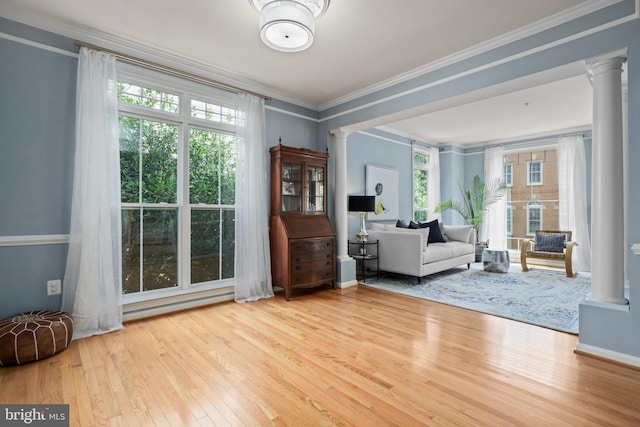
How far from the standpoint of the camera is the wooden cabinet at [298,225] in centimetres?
385

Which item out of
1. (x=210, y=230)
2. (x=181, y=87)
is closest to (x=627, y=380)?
(x=210, y=230)

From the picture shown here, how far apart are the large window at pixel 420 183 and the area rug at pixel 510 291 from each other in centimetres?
178

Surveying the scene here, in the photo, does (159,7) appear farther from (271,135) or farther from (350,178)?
(350,178)

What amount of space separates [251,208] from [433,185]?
503 cm

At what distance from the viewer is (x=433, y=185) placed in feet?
23.8

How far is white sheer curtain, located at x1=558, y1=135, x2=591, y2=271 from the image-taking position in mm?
5688

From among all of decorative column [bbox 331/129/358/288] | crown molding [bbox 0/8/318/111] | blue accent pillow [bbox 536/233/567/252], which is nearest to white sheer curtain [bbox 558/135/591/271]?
blue accent pillow [bbox 536/233/567/252]

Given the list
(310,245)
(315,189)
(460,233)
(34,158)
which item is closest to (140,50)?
(34,158)

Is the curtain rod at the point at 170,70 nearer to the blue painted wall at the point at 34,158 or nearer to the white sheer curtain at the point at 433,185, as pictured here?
the blue painted wall at the point at 34,158

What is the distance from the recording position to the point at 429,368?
2094 mm

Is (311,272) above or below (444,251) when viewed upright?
below

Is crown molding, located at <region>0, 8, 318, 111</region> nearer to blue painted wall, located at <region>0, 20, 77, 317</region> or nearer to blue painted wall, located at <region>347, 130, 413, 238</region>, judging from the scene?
blue painted wall, located at <region>0, 20, 77, 317</region>

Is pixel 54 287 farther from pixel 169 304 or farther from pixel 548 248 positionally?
pixel 548 248

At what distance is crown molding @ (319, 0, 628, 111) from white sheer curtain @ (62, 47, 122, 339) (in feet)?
9.41
